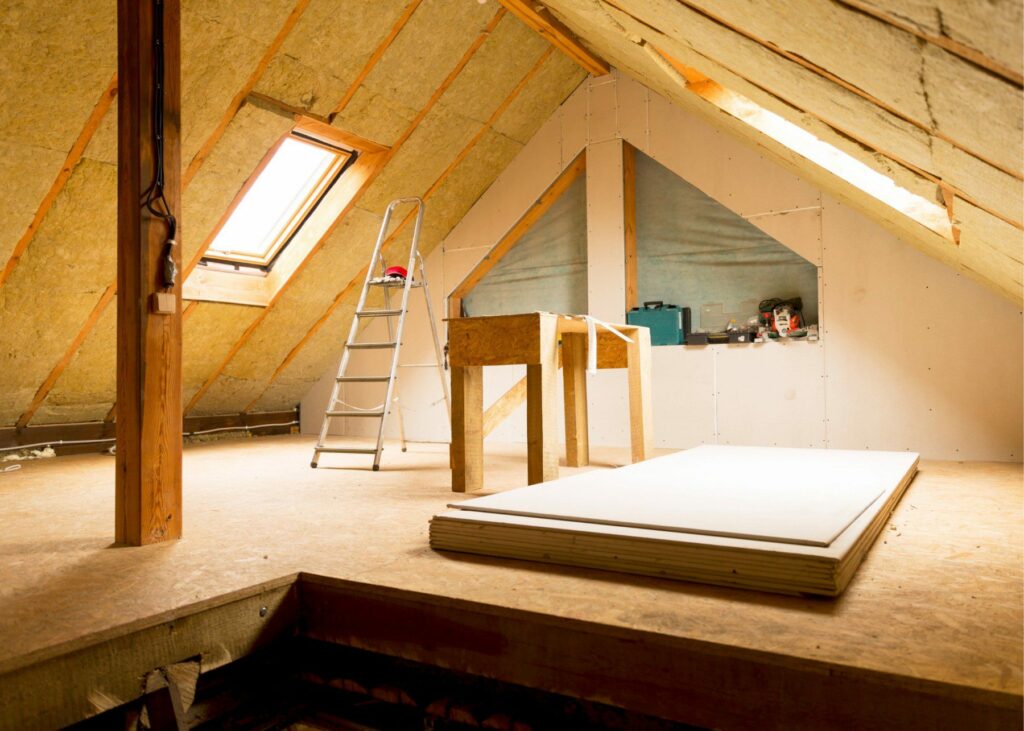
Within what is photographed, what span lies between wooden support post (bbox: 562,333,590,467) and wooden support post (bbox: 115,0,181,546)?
7.25ft

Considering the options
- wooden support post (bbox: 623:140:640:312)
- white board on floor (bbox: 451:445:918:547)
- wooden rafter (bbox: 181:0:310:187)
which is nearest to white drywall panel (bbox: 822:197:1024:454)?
A: white board on floor (bbox: 451:445:918:547)

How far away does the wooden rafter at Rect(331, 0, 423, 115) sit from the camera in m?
3.99

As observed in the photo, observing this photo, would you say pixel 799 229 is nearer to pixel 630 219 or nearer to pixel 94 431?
pixel 630 219

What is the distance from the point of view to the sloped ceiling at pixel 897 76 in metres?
0.91

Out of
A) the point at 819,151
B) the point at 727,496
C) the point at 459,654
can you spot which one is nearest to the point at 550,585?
the point at 459,654

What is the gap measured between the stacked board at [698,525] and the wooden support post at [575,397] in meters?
1.22

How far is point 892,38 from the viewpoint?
3.34 ft

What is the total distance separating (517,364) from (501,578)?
5.66ft

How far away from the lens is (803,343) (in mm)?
4574

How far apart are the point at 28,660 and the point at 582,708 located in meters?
1.10

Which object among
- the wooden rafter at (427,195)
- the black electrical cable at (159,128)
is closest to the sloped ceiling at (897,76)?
the black electrical cable at (159,128)

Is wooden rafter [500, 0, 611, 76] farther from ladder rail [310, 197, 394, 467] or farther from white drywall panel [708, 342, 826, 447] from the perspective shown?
white drywall panel [708, 342, 826, 447]

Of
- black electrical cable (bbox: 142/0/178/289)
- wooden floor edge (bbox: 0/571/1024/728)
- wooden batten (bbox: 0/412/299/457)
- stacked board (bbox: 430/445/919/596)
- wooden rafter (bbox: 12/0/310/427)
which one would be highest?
wooden rafter (bbox: 12/0/310/427)

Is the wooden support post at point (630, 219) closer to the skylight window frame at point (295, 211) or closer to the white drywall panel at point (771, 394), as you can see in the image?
the white drywall panel at point (771, 394)
